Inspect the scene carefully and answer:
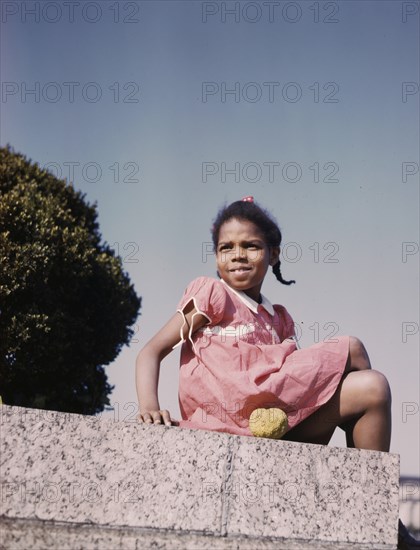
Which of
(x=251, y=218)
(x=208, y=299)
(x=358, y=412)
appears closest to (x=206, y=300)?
(x=208, y=299)

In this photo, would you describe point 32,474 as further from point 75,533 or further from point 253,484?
point 253,484

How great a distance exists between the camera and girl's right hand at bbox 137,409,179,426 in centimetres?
295

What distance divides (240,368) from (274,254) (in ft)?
3.10

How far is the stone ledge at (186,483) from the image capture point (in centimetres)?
255

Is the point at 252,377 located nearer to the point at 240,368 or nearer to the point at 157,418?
the point at 240,368

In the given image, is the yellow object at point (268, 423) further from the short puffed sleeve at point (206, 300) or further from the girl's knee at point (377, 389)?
the short puffed sleeve at point (206, 300)

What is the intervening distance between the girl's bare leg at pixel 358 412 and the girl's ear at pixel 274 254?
85 cm

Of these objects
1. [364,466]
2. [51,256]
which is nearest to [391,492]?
[364,466]

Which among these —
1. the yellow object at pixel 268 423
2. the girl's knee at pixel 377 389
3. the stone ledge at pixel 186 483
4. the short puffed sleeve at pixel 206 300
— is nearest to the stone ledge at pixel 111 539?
the stone ledge at pixel 186 483

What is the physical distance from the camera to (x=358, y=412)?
3.21 metres

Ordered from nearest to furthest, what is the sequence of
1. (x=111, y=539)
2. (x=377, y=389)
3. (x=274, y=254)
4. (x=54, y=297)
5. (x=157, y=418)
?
(x=111, y=539), (x=157, y=418), (x=377, y=389), (x=274, y=254), (x=54, y=297)

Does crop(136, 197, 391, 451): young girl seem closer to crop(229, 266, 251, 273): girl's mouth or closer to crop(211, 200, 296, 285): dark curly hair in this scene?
crop(229, 266, 251, 273): girl's mouth

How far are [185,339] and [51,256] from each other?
3829mm

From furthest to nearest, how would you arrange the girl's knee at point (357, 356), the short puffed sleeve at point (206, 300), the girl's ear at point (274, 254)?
the girl's ear at point (274, 254), the short puffed sleeve at point (206, 300), the girl's knee at point (357, 356)
